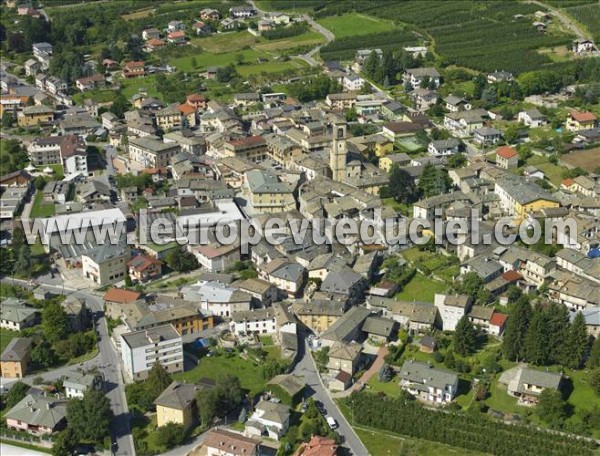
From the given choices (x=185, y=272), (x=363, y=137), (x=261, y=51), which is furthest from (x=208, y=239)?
(x=261, y=51)

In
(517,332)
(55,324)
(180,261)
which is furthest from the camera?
(180,261)

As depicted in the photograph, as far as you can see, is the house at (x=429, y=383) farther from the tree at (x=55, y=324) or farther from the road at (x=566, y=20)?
the road at (x=566, y=20)

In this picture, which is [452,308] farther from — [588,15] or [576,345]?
[588,15]

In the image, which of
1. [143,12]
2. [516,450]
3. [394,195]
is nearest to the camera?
[516,450]

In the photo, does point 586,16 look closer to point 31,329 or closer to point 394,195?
point 394,195

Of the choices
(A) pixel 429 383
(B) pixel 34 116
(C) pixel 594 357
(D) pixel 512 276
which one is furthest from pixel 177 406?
(B) pixel 34 116

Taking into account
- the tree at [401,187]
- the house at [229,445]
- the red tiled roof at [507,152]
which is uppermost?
the red tiled roof at [507,152]

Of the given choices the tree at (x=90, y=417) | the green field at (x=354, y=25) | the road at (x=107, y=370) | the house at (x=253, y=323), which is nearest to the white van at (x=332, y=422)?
the house at (x=253, y=323)
